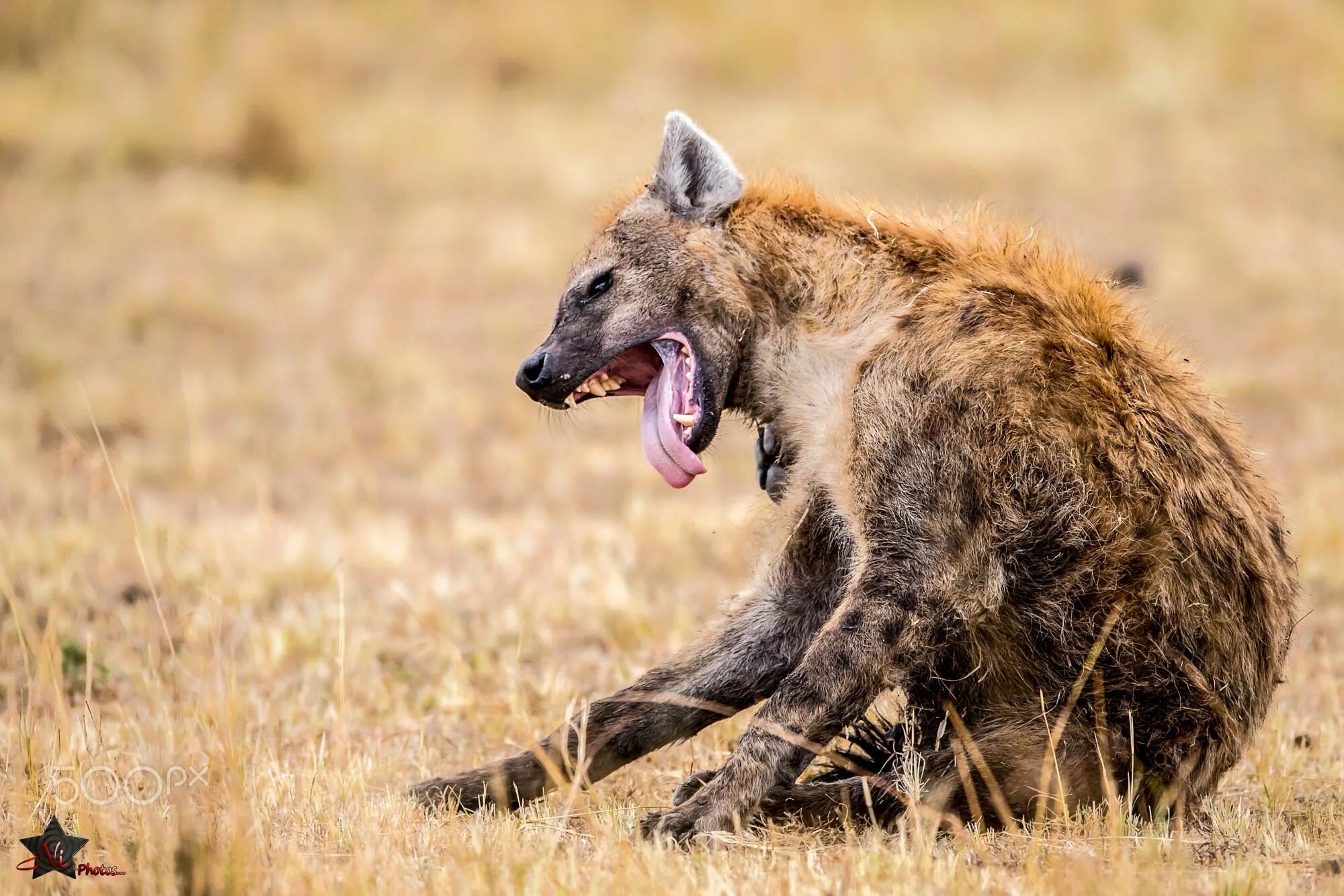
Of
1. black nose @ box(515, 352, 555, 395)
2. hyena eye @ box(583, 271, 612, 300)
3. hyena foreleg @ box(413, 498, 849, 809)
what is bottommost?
hyena foreleg @ box(413, 498, 849, 809)

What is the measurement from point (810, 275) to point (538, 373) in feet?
2.67

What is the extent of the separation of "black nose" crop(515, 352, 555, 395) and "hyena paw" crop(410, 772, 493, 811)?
1.09 meters

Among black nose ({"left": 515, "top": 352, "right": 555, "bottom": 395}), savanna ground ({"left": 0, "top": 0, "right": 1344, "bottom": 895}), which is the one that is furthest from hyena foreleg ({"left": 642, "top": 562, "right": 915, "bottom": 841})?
black nose ({"left": 515, "top": 352, "right": 555, "bottom": 395})

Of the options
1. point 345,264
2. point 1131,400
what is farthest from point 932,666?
point 345,264

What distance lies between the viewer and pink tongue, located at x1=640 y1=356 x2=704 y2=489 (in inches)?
164

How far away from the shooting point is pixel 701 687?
417 centimetres

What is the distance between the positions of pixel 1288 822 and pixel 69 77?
14858mm

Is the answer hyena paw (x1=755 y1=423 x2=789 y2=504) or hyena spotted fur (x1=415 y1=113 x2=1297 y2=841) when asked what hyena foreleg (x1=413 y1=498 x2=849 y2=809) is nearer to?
hyena spotted fur (x1=415 y1=113 x2=1297 y2=841)

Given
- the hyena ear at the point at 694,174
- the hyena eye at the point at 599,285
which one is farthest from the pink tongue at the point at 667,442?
the hyena ear at the point at 694,174

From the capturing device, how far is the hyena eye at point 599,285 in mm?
4418

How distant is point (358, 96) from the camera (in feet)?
56.1

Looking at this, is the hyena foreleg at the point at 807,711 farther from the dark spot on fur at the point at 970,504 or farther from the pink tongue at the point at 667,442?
the pink tongue at the point at 667,442

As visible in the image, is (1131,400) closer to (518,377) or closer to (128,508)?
(518,377)

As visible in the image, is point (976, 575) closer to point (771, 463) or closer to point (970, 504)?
point (970, 504)
